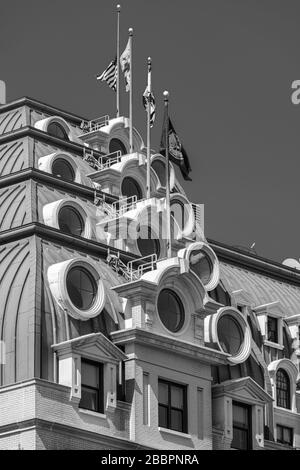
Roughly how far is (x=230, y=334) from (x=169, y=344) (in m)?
6.11

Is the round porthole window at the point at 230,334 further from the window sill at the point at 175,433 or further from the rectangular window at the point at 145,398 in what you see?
the rectangular window at the point at 145,398

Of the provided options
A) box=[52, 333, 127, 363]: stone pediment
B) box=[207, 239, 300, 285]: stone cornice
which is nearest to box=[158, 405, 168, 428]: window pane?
box=[52, 333, 127, 363]: stone pediment

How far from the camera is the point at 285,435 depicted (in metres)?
111

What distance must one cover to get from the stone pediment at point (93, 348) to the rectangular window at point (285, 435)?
12794 mm

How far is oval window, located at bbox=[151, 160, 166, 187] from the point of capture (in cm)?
12194

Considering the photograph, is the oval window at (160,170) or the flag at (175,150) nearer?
the flag at (175,150)

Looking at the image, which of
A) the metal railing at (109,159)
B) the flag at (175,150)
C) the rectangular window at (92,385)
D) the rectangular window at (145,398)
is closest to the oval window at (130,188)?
the metal railing at (109,159)

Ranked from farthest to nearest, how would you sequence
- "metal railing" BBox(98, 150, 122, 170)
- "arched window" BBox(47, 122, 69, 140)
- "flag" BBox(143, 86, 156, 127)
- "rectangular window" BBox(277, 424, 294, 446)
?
"arched window" BBox(47, 122, 69, 140)
"metal railing" BBox(98, 150, 122, 170)
"flag" BBox(143, 86, 156, 127)
"rectangular window" BBox(277, 424, 294, 446)

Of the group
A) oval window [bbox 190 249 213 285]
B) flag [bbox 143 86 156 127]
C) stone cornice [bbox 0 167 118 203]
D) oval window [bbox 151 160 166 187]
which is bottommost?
oval window [bbox 190 249 213 285]

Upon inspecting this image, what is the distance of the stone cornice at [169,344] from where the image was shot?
102 meters

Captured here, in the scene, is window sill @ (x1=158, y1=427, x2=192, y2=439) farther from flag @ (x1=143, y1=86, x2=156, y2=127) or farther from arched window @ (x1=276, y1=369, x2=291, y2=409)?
flag @ (x1=143, y1=86, x2=156, y2=127)

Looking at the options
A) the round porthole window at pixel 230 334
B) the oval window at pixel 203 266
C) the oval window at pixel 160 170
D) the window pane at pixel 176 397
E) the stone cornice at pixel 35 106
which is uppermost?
the stone cornice at pixel 35 106

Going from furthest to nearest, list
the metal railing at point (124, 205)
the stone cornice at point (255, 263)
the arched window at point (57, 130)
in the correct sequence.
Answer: the arched window at point (57, 130)
the stone cornice at point (255, 263)
the metal railing at point (124, 205)

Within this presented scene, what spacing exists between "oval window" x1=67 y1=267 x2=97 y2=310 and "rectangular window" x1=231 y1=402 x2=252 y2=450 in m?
9.54
